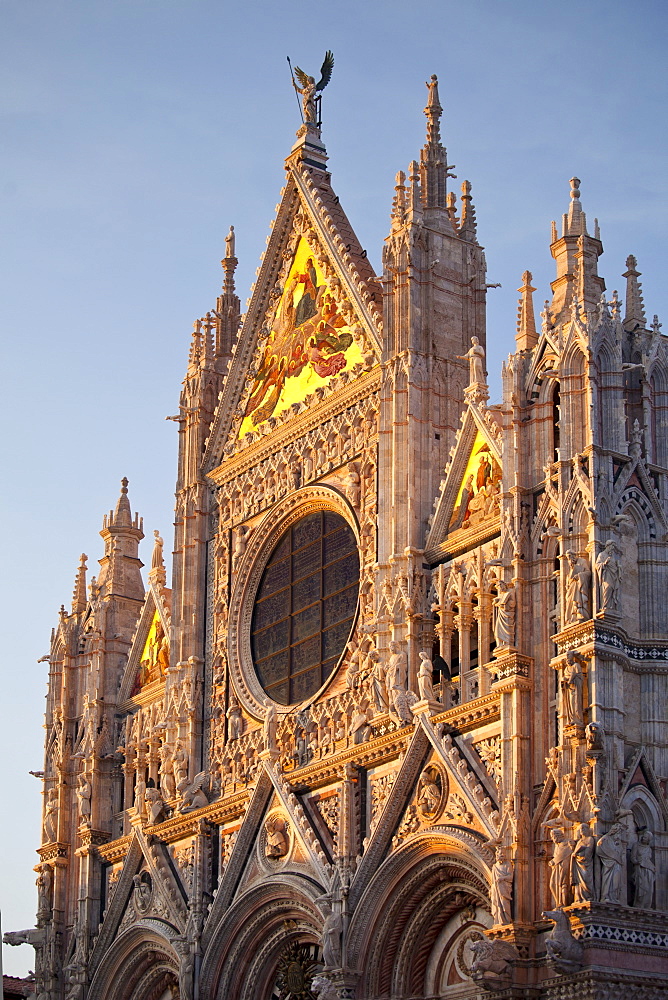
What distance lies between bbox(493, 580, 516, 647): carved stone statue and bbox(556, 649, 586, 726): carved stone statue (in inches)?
54.3

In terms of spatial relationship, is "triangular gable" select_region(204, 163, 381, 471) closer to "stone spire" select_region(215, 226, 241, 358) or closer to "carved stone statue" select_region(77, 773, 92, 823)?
"stone spire" select_region(215, 226, 241, 358)

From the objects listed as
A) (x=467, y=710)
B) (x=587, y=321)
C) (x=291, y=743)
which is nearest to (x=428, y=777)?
(x=467, y=710)

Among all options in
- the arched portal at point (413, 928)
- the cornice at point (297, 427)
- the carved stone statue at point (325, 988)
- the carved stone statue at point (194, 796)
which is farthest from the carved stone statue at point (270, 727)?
the cornice at point (297, 427)

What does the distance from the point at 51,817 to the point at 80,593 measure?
15.1ft

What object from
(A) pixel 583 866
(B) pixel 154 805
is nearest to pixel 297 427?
(B) pixel 154 805

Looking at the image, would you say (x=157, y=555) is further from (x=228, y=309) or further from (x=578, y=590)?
(x=578, y=590)

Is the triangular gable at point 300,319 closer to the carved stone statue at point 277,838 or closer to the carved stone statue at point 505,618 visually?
the carved stone statue at point 505,618

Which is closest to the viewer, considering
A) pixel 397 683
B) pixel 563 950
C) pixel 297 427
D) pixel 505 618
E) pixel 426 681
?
pixel 563 950

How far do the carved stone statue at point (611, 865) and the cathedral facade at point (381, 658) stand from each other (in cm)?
5

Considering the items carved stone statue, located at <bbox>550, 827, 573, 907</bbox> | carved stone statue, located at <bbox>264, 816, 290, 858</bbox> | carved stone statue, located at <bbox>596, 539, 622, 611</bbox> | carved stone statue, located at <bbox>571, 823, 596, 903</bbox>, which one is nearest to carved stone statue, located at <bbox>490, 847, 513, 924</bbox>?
carved stone statue, located at <bbox>550, 827, 573, 907</bbox>

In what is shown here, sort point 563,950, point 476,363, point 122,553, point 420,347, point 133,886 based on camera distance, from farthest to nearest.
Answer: point 122,553
point 133,886
point 420,347
point 476,363
point 563,950

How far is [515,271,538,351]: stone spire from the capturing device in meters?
29.4

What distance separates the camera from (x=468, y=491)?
1187 inches

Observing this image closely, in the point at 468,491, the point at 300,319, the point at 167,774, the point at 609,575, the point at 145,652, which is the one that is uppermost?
the point at 300,319
